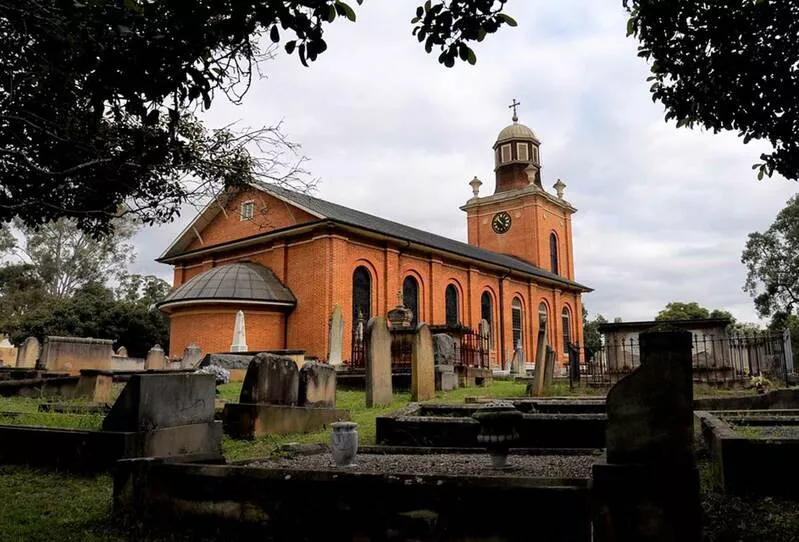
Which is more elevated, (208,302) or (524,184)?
(524,184)

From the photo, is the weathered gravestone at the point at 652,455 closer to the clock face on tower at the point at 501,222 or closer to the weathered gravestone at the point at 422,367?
the weathered gravestone at the point at 422,367

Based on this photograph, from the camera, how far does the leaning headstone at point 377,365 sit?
1138 cm

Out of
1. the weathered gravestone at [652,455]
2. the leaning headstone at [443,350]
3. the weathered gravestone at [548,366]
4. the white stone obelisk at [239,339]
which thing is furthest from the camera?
the white stone obelisk at [239,339]

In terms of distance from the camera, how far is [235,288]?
23.2m

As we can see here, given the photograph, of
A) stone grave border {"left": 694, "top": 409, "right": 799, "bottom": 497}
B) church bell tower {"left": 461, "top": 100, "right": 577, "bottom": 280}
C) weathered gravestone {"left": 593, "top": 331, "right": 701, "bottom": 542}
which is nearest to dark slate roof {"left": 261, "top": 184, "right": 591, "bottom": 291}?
church bell tower {"left": 461, "top": 100, "right": 577, "bottom": 280}

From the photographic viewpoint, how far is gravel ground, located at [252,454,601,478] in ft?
16.8

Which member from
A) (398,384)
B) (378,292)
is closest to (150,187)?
(398,384)

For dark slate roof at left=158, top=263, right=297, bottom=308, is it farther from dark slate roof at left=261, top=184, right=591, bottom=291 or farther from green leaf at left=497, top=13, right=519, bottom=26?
green leaf at left=497, top=13, right=519, bottom=26

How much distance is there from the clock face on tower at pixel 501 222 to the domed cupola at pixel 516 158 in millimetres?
1681

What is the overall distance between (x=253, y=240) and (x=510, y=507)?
23846mm

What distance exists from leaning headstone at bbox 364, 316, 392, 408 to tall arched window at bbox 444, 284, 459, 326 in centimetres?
1853

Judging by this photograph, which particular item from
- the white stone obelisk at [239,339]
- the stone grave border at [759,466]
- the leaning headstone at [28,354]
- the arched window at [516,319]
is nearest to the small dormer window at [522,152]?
the arched window at [516,319]

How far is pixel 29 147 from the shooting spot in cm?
727

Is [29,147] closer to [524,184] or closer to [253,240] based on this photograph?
[253,240]
